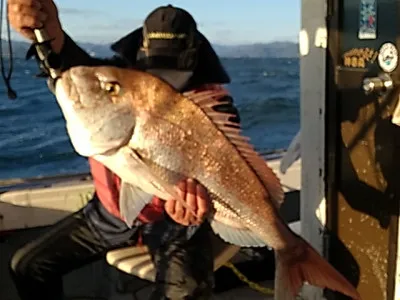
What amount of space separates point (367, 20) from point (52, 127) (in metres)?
8.76

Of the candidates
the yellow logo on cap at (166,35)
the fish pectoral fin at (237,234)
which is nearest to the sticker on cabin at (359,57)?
the yellow logo on cap at (166,35)

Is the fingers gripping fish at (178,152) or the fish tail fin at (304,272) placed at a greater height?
the fingers gripping fish at (178,152)

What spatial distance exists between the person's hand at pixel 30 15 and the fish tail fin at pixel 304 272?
3.78 ft

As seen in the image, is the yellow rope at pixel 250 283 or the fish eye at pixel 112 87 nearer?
the fish eye at pixel 112 87

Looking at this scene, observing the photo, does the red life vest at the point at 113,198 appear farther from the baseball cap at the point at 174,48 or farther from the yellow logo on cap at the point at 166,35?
the yellow logo on cap at the point at 166,35

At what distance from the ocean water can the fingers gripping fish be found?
2.91 m

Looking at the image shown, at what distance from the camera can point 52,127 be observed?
1134 cm

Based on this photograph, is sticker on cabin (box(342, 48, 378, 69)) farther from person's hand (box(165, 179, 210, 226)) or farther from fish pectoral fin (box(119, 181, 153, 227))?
fish pectoral fin (box(119, 181, 153, 227))

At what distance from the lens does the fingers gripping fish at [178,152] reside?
2.11 meters

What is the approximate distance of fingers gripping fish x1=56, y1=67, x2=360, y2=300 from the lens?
2.11m

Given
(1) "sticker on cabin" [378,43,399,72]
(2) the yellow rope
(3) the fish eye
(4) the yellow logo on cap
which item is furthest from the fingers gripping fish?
(2) the yellow rope

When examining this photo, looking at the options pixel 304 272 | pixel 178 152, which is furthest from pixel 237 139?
pixel 304 272

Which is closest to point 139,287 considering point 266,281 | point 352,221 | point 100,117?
point 266,281

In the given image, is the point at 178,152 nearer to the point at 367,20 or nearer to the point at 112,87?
the point at 112,87
